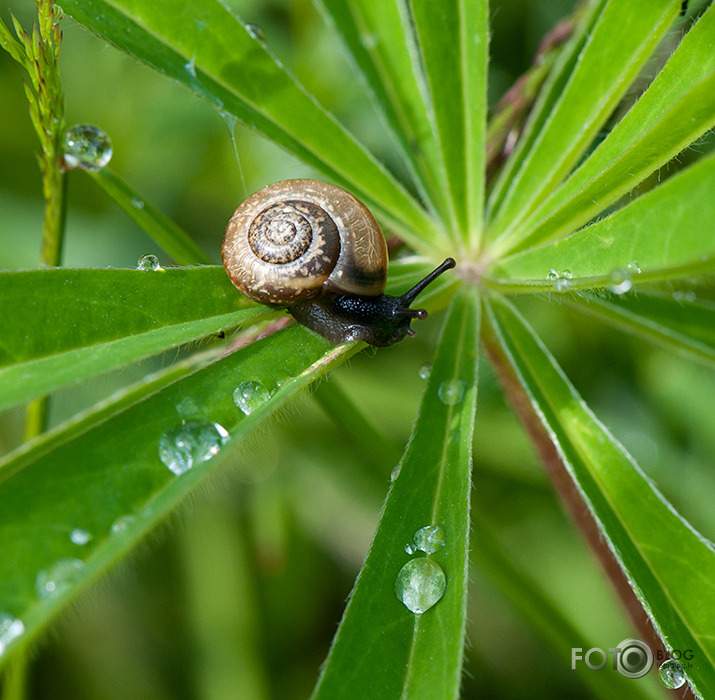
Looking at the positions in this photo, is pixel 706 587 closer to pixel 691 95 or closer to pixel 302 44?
pixel 691 95

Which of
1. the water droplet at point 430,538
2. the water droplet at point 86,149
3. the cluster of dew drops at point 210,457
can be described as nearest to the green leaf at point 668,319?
the cluster of dew drops at point 210,457

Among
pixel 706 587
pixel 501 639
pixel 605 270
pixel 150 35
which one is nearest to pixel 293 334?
pixel 605 270

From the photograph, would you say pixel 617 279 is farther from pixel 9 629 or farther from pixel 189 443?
pixel 9 629

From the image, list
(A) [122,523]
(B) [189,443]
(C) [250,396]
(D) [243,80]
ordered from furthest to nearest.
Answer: (D) [243,80] < (C) [250,396] < (B) [189,443] < (A) [122,523]

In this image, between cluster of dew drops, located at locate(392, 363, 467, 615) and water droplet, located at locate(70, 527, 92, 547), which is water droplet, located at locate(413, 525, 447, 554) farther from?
water droplet, located at locate(70, 527, 92, 547)

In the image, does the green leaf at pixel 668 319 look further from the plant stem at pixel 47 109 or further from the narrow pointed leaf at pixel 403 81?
the plant stem at pixel 47 109

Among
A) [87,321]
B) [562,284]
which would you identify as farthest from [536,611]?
[87,321]
